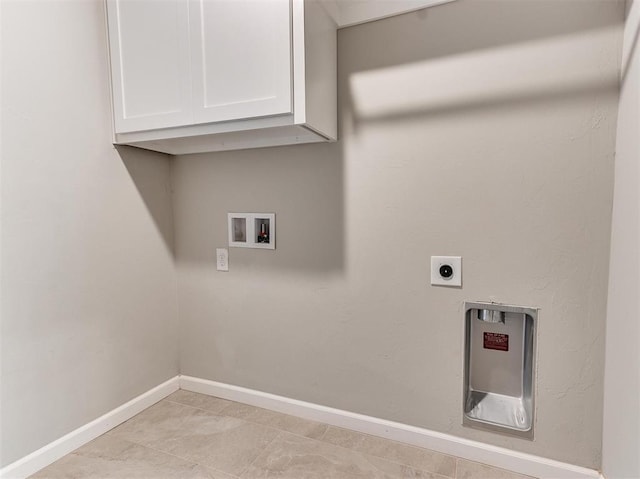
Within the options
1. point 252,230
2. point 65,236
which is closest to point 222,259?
point 252,230

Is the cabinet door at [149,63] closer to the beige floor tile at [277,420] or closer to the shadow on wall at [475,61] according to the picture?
the shadow on wall at [475,61]

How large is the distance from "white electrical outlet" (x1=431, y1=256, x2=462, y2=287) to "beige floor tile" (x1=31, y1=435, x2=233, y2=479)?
115 centimetres

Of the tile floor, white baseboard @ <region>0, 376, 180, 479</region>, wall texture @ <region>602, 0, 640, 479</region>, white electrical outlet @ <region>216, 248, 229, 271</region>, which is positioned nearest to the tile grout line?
the tile floor

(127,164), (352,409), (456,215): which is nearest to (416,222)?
(456,215)

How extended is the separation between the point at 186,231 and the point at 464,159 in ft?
4.93

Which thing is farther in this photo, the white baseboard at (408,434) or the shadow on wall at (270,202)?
the shadow on wall at (270,202)

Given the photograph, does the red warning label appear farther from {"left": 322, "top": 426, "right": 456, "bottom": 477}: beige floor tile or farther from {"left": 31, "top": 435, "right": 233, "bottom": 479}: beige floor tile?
{"left": 31, "top": 435, "right": 233, "bottom": 479}: beige floor tile

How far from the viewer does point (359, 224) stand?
1.58 metres

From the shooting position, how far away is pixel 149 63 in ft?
4.88

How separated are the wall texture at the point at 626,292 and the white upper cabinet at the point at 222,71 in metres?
1.01

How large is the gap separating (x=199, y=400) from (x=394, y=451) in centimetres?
109

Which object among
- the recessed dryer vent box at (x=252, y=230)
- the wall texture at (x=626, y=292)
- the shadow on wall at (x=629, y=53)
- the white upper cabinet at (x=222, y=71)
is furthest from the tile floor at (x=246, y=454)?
the shadow on wall at (x=629, y=53)

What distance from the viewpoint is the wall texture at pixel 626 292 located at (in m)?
0.97

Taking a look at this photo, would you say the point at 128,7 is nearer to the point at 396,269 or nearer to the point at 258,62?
the point at 258,62
